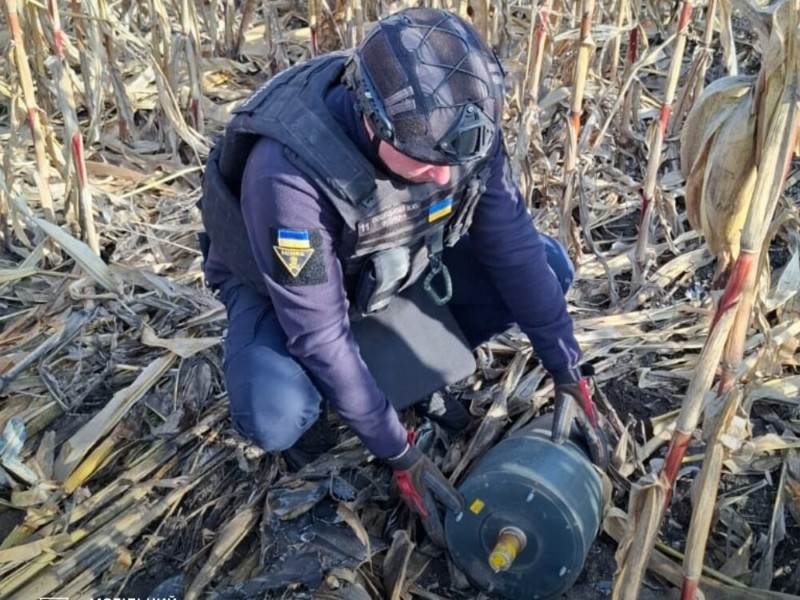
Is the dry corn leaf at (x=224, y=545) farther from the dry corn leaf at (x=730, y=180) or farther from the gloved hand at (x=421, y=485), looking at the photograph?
the dry corn leaf at (x=730, y=180)

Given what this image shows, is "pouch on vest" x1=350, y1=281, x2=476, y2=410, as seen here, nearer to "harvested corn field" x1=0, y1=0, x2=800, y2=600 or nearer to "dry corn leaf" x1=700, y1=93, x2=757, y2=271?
"harvested corn field" x1=0, y1=0, x2=800, y2=600

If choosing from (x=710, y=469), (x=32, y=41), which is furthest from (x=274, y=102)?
(x=32, y=41)

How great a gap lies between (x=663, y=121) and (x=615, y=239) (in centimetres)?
56

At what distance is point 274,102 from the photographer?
6.12 feet

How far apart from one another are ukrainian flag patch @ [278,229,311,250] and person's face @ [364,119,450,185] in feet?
0.69

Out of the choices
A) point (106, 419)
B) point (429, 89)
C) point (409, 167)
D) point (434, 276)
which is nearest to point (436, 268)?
point (434, 276)

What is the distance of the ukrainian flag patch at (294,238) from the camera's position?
5.88ft

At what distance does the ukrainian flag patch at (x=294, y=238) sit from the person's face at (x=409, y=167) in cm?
21

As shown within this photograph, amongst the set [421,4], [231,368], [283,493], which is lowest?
[283,493]

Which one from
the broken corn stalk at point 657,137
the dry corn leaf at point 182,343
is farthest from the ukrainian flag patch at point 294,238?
the broken corn stalk at point 657,137

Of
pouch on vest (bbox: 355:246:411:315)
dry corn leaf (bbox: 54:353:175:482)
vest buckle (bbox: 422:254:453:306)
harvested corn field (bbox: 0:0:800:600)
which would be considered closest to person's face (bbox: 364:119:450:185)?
pouch on vest (bbox: 355:246:411:315)

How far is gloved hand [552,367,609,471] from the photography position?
79.3 inches

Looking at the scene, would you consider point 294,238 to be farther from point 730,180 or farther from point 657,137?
point 657,137

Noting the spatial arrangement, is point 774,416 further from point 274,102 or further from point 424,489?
point 274,102
